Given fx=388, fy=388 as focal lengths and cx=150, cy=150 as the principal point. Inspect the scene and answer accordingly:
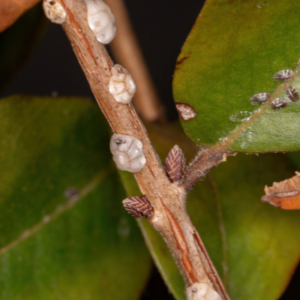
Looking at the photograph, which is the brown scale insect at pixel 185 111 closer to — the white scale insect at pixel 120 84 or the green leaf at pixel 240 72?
the green leaf at pixel 240 72

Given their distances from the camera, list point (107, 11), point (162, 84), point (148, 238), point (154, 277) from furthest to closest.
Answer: point (162, 84) → point (154, 277) → point (148, 238) → point (107, 11)

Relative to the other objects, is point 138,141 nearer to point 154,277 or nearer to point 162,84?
point 154,277

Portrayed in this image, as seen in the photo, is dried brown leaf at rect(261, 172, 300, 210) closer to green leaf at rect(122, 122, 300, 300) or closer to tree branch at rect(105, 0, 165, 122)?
green leaf at rect(122, 122, 300, 300)

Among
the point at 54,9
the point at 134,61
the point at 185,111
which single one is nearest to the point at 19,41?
the point at 134,61

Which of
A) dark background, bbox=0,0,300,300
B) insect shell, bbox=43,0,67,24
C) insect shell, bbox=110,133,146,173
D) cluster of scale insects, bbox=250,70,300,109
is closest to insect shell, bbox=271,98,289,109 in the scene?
cluster of scale insects, bbox=250,70,300,109

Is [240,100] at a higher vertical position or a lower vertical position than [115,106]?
lower

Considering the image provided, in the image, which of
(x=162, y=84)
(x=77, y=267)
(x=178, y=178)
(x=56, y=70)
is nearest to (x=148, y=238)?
(x=178, y=178)
